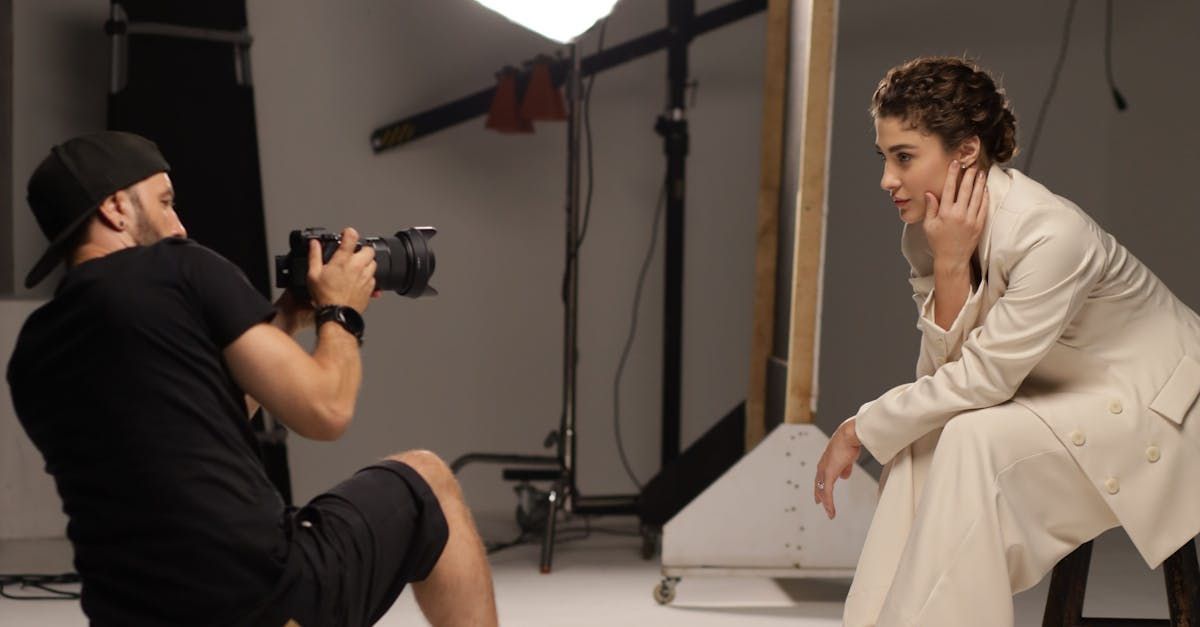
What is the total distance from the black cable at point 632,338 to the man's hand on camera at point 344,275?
2733 mm

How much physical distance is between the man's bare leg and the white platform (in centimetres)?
127

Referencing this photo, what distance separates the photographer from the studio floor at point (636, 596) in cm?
303

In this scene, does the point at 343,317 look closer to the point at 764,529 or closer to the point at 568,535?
the point at 764,529

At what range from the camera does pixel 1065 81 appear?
15.2ft

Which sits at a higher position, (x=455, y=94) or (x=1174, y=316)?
(x=455, y=94)

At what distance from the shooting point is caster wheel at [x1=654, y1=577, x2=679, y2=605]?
318 cm

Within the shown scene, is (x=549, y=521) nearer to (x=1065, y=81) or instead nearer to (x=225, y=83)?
(x=225, y=83)

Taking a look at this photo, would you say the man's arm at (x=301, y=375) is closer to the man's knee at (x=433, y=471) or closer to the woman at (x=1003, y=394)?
the man's knee at (x=433, y=471)

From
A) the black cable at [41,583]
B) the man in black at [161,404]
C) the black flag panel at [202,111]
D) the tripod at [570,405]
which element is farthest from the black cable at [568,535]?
the man in black at [161,404]

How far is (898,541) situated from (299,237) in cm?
98

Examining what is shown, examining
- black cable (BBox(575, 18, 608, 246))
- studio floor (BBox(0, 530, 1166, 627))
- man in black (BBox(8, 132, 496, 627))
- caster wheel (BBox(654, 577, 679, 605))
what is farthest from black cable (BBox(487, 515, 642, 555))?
man in black (BBox(8, 132, 496, 627))

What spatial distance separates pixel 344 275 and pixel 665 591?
1.58m

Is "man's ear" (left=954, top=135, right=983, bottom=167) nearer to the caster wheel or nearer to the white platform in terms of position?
the white platform

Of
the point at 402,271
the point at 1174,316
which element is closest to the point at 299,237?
the point at 402,271
